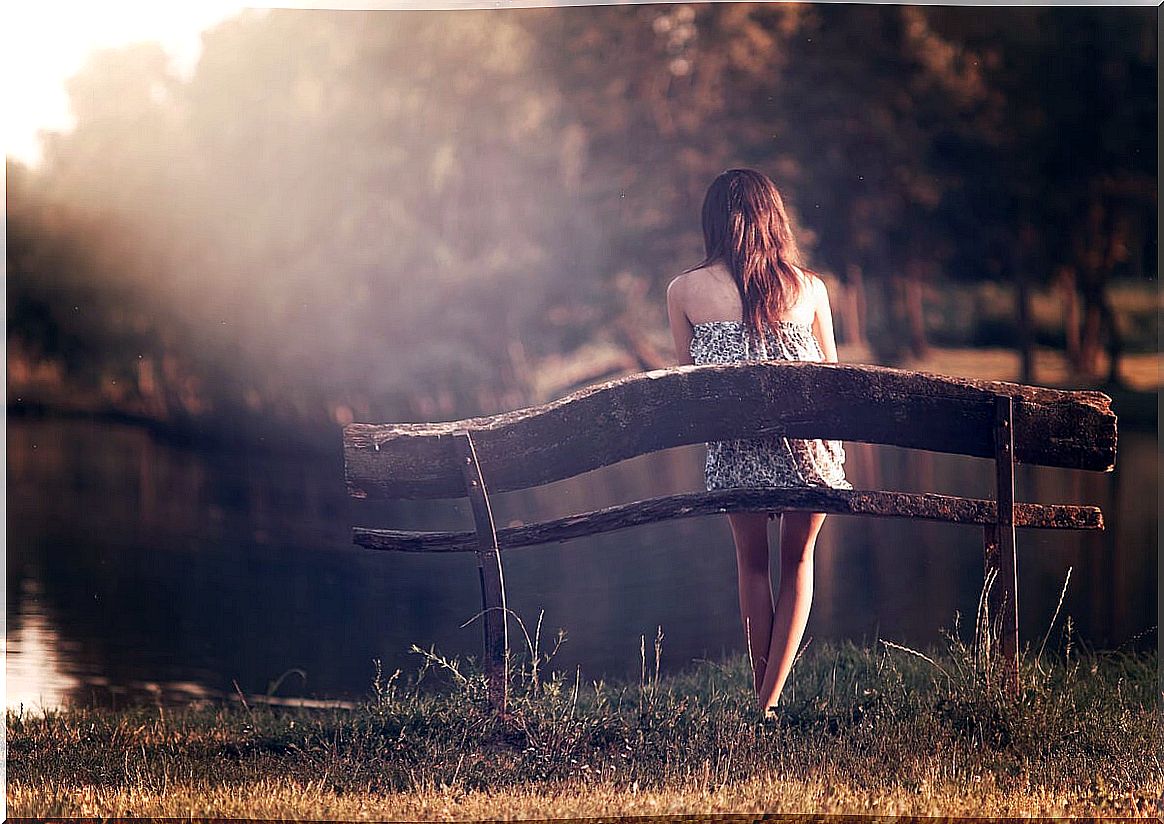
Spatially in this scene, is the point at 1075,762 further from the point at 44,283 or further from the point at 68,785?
the point at 44,283

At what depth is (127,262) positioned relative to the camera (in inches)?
206

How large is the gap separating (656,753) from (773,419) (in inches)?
55.5

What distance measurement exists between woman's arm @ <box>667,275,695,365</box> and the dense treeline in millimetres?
419

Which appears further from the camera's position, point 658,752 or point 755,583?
point 755,583

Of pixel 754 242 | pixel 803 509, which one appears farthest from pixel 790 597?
pixel 754 242

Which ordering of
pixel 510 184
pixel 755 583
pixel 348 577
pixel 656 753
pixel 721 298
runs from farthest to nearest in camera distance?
pixel 348 577 → pixel 510 184 → pixel 755 583 → pixel 721 298 → pixel 656 753

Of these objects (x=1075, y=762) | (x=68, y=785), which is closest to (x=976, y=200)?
(x=1075, y=762)

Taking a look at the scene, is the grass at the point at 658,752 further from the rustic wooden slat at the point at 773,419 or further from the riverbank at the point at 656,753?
the rustic wooden slat at the point at 773,419

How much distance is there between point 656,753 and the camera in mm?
4559

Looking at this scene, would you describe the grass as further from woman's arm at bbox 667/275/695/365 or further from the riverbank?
woman's arm at bbox 667/275/695/365

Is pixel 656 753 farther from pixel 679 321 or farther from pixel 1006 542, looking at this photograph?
pixel 679 321

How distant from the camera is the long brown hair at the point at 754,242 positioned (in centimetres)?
462

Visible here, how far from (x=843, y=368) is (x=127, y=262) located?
324 cm

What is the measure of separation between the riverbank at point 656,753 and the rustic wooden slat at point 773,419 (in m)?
0.88
